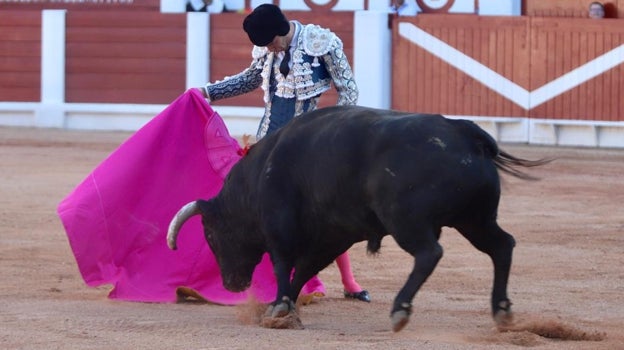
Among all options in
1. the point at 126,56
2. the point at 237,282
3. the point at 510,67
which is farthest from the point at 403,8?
the point at 237,282

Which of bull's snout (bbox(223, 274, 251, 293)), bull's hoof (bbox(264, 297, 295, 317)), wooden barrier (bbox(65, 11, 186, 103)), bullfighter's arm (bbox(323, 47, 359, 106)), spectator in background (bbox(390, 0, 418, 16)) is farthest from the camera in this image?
wooden barrier (bbox(65, 11, 186, 103))

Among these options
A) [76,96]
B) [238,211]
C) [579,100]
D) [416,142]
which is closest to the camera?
[416,142]

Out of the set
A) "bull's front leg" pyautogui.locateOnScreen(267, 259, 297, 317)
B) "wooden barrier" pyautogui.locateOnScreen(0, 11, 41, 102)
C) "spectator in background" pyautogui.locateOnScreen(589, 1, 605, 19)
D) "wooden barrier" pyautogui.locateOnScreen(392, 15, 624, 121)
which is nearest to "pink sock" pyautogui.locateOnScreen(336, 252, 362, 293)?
"bull's front leg" pyautogui.locateOnScreen(267, 259, 297, 317)

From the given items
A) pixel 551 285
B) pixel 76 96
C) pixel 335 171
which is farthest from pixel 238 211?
pixel 76 96

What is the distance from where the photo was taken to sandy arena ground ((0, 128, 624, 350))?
150 inches

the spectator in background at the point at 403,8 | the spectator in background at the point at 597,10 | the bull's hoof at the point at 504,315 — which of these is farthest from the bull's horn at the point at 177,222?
the spectator in background at the point at 403,8

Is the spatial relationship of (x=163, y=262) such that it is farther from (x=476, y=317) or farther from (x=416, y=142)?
(x=416, y=142)

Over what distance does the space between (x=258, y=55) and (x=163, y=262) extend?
2.78 ft

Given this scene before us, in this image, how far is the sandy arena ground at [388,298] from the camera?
380 centimetres

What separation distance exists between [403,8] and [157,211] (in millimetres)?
8235

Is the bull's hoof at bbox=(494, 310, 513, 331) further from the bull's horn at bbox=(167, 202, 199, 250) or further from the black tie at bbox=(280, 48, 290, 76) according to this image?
the black tie at bbox=(280, 48, 290, 76)

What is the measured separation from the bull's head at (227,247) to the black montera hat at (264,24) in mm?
578

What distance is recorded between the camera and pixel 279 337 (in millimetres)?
3867

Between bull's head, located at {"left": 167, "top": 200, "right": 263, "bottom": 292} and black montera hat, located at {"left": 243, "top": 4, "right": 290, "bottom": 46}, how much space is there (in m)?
0.58
